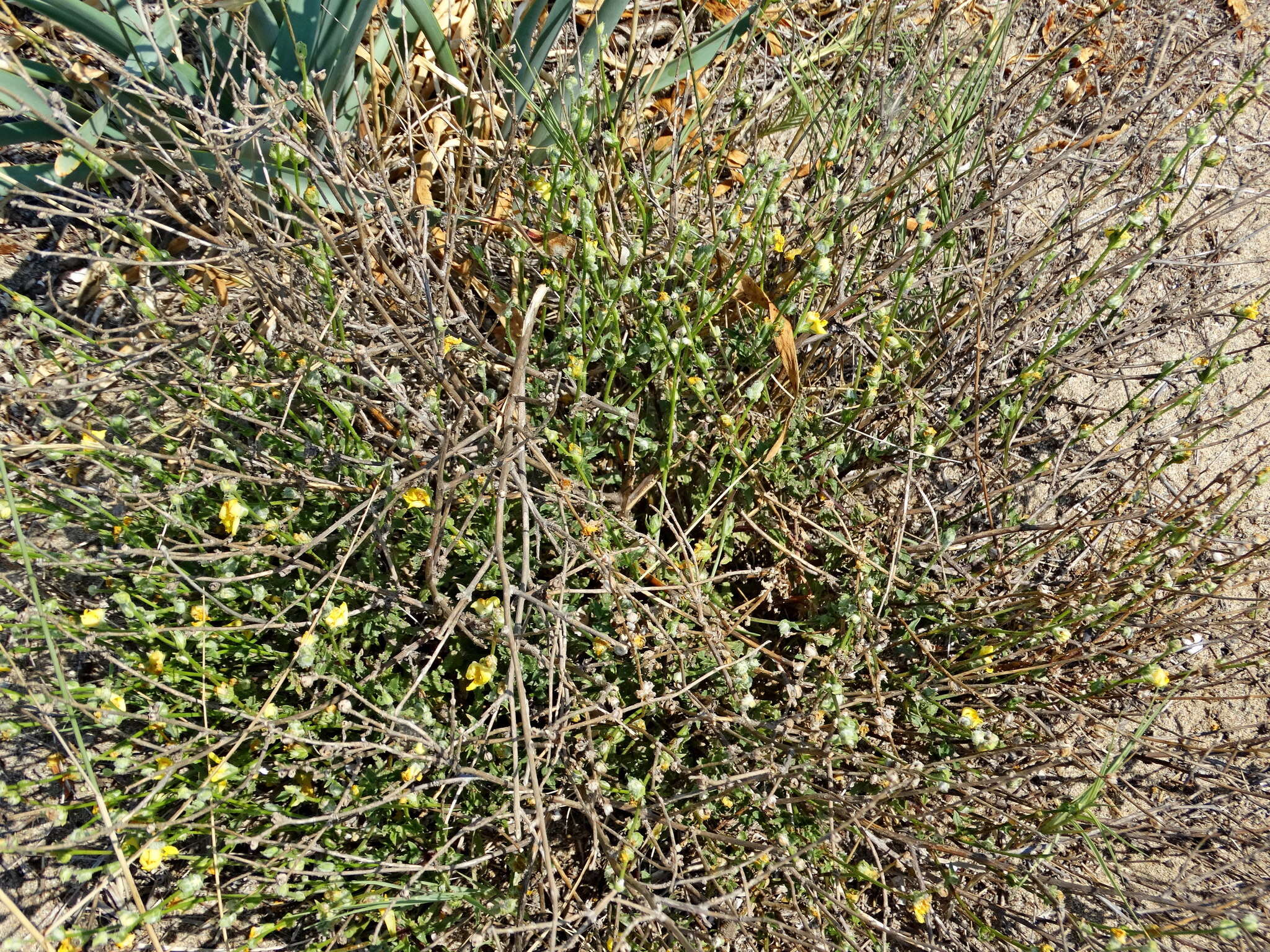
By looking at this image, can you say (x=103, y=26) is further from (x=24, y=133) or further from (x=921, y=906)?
(x=921, y=906)

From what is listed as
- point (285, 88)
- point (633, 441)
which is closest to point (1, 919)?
point (633, 441)

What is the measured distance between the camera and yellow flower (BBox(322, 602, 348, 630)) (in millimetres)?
1637

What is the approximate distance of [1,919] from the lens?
6.55ft

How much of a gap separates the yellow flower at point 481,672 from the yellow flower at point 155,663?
1.97 feet

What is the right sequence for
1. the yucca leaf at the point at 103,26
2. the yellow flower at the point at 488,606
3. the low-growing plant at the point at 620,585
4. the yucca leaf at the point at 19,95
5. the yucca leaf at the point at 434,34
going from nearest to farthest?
the yellow flower at the point at 488,606 → the low-growing plant at the point at 620,585 → the yucca leaf at the point at 19,95 → the yucca leaf at the point at 103,26 → the yucca leaf at the point at 434,34

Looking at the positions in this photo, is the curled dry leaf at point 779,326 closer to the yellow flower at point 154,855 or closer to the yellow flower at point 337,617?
the yellow flower at point 337,617

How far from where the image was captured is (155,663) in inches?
67.4

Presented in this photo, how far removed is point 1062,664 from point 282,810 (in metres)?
1.71

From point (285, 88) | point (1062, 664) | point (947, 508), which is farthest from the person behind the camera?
point (947, 508)

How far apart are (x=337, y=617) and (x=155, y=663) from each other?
15.6 inches

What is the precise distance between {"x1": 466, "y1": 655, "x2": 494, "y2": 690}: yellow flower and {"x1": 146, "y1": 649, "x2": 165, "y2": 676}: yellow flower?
60 cm

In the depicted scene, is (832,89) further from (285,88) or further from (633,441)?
(285,88)

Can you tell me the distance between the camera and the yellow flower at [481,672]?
1.61 m

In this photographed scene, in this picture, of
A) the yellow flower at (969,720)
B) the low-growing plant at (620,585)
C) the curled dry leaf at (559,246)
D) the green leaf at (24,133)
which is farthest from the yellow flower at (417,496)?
the green leaf at (24,133)
